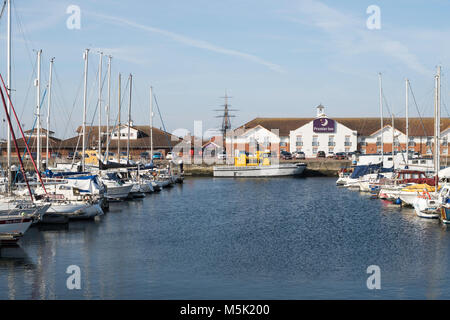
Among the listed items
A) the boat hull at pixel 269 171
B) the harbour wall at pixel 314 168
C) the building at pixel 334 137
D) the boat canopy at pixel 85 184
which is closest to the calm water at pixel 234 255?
the boat canopy at pixel 85 184

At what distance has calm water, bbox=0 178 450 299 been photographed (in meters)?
21.0

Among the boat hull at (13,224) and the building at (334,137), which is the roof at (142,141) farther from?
the boat hull at (13,224)

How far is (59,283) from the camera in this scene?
21781mm

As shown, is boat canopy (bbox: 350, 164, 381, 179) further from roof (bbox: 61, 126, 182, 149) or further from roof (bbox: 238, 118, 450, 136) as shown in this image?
roof (bbox: 61, 126, 182, 149)

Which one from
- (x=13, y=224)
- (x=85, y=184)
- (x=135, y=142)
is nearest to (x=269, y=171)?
(x=135, y=142)

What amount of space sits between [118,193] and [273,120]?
64.0 metres

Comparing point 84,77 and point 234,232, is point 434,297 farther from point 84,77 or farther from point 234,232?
point 84,77

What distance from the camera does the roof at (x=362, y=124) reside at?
101 meters

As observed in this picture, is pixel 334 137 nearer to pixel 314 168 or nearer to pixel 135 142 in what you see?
pixel 314 168

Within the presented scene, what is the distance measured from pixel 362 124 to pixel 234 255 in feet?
270

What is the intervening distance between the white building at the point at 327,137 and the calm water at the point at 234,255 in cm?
5618
